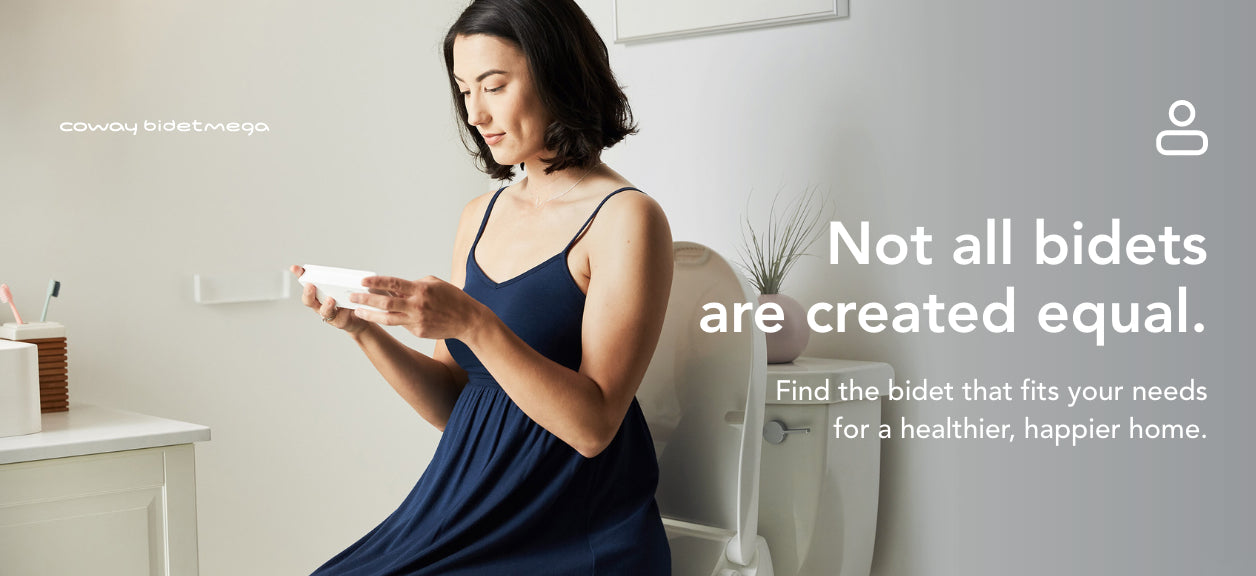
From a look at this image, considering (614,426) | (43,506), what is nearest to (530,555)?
(614,426)

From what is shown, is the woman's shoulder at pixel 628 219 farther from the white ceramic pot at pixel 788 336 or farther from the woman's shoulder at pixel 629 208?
the white ceramic pot at pixel 788 336

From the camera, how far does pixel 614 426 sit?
109 centimetres

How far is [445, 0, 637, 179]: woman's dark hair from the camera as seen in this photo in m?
1.16

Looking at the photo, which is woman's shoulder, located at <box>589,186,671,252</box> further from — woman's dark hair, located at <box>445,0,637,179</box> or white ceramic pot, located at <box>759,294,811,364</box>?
white ceramic pot, located at <box>759,294,811,364</box>

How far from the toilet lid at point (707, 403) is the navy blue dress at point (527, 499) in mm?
118

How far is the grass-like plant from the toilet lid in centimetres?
32

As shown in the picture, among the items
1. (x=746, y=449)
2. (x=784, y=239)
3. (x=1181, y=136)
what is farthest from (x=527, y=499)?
(x=1181, y=136)

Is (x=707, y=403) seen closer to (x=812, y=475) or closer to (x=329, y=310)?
(x=812, y=475)

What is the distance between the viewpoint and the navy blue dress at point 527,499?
3.64 ft

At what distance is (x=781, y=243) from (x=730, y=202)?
137mm

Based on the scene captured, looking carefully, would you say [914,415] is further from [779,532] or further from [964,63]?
[964,63]

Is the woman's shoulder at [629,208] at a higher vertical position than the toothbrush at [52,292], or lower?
higher

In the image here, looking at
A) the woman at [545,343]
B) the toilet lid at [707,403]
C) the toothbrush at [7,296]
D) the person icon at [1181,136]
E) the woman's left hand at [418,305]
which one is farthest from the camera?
the toothbrush at [7,296]

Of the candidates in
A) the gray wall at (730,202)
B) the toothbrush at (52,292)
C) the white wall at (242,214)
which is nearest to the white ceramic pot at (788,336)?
the gray wall at (730,202)
